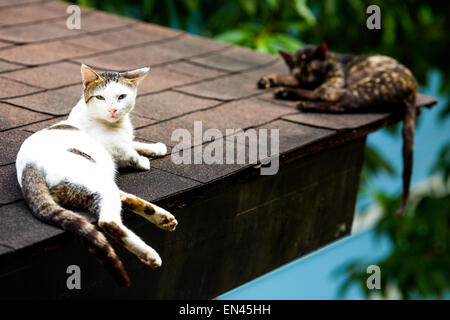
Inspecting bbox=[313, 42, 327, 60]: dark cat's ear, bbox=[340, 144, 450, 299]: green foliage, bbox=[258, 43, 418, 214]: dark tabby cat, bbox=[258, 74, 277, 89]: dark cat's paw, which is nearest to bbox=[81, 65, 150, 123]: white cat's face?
bbox=[258, 43, 418, 214]: dark tabby cat

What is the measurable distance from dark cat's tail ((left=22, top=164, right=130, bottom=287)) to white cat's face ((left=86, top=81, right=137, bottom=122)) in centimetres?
33

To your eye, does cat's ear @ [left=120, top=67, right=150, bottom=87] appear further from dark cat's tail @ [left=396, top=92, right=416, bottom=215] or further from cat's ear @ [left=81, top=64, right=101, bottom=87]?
dark cat's tail @ [left=396, top=92, right=416, bottom=215]

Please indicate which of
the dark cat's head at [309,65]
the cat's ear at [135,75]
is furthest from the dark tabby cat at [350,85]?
the cat's ear at [135,75]

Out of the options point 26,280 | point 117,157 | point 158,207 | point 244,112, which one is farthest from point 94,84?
point 244,112

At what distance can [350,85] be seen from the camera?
3418mm

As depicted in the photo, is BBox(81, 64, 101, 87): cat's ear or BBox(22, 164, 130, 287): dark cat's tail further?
BBox(81, 64, 101, 87): cat's ear

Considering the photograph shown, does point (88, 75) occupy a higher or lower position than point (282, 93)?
higher

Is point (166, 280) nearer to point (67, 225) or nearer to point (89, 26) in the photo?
point (67, 225)

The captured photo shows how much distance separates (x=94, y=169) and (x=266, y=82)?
1.61 m

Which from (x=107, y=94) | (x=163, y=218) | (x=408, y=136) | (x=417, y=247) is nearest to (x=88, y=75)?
(x=107, y=94)

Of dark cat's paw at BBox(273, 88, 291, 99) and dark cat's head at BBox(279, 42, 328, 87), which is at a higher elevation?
dark cat's head at BBox(279, 42, 328, 87)

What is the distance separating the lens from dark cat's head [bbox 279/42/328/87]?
11.6 ft

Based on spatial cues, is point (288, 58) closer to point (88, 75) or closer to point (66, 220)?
point (88, 75)

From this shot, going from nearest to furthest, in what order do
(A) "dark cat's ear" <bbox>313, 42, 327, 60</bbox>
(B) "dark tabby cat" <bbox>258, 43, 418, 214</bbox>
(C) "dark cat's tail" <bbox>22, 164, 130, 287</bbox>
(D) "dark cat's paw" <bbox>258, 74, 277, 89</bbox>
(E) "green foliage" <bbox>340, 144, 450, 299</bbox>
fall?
(C) "dark cat's tail" <bbox>22, 164, 130, 287</bbox>, (B) "dark tabby cat" <bbox>258, 43, 418, 214</bbox>, (D) "dark cat's paw" <bbox>258, 74, 277, 89</bbox>, (A) "dark cat's ear" <bbox>313, 42, 327, 60</bbox>, (E) "green foliage" <bbox>340, 144, 450, 299</bbox>
